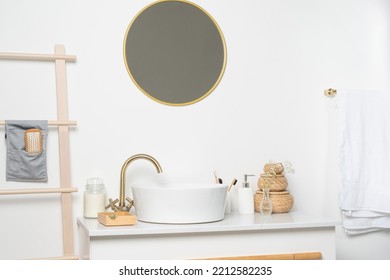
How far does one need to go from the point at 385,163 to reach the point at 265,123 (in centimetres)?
59

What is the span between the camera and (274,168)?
231 centimetres

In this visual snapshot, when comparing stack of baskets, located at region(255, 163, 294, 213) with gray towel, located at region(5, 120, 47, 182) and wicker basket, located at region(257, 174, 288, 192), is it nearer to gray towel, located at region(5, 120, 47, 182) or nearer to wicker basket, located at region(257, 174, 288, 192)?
wicker basket, located at region(257, 174, 288, 192)

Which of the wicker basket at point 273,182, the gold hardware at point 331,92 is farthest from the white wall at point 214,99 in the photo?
the wicker basket at point 273,182

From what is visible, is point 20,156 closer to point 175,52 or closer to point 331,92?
point 175,52

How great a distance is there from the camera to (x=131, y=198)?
2281 mm

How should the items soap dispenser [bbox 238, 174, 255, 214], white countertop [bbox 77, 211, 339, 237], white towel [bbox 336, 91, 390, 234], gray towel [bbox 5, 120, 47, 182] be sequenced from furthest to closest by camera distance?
white towel [bbox 336, 91, 390, 234] → soap dispenser [bbox 238, 174, 255, 214] → gray towel [bbox 5, 120, 47, 182] → white countertop [bbox 77, 211, 339, 237]

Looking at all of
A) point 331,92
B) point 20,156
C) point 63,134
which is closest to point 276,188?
point 331,92

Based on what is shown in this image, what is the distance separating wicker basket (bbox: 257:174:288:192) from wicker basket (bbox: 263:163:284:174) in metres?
→ 0.02

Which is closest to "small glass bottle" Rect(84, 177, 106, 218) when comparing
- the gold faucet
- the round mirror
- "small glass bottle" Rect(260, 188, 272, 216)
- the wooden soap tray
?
the gold faucet

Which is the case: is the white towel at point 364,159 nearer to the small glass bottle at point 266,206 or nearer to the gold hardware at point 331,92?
the gold hardware at point 331,92

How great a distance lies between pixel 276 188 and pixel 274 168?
9 cm

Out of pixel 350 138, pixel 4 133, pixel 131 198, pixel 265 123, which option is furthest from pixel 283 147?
pixel 4 133

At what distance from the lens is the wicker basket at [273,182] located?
2291mm

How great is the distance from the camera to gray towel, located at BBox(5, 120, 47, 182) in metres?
2.12
